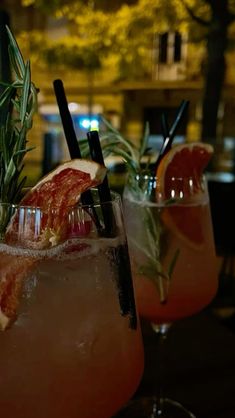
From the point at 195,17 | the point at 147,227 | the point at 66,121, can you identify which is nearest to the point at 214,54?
the point at 195,17

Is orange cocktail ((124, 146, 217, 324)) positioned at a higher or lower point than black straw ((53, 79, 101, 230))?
lower

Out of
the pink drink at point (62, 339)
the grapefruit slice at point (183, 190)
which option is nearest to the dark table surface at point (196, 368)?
the grapefruit slice at point (183, 190)

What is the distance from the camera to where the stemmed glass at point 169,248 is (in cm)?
76

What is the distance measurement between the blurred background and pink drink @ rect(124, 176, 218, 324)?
46 cm

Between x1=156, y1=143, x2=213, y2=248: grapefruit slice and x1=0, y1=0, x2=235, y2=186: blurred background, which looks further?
x1=0, y1=0, x2=235, y2=186: blurred background

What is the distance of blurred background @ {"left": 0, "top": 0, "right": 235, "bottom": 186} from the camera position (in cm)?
404

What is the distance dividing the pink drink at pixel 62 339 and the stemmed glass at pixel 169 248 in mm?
272

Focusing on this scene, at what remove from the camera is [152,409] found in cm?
82

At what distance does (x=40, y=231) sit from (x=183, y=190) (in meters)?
0.37

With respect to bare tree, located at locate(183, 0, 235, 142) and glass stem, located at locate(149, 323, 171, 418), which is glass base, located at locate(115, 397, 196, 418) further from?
bare tree, located at locate(183, 0, 235, 142)

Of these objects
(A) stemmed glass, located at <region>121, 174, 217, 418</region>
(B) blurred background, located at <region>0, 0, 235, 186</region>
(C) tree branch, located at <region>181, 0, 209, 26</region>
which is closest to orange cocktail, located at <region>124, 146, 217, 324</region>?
(A) stemmed glass, located at <region>121, 174, 217, 418</region>

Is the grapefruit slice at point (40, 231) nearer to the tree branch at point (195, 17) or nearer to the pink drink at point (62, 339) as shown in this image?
the pink drink at point (62, 339)

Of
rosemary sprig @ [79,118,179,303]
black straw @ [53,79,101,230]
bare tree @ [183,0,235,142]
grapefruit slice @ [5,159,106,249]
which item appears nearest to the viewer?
grapefruit slice @ [5,159,106,249]

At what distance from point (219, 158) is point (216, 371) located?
3.60 meters
